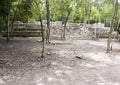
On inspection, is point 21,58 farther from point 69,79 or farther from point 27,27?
point 27,27

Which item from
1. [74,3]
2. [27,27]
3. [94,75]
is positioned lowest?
[94,75]

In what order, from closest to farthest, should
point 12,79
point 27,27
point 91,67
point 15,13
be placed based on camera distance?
point 12,79, point 91,67, point 15,13, point 27,27

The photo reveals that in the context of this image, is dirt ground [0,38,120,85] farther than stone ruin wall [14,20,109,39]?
No

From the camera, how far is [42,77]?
661 cm

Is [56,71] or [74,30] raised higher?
[74,30]

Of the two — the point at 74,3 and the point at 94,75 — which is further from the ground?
the point at 74,3

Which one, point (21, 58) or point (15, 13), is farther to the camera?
point (15, 13)

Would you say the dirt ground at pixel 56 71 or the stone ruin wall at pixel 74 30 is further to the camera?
the stone ruin wall at pixel 74 30

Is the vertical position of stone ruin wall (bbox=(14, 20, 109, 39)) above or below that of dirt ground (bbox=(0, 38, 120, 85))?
above

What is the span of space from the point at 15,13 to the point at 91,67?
9488 millimetres

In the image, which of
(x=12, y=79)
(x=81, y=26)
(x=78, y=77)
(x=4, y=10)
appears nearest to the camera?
(x=12, y=79)

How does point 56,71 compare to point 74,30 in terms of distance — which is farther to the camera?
point 74,30

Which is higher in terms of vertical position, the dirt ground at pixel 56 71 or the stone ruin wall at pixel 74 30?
the stone ruin wall at pixel 74 30

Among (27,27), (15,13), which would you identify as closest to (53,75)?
(15,13)
